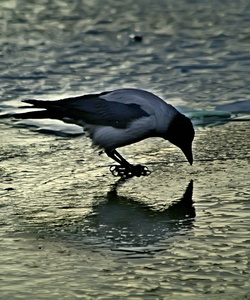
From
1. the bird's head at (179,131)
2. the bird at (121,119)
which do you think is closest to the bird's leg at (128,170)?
the bird at (121,119)

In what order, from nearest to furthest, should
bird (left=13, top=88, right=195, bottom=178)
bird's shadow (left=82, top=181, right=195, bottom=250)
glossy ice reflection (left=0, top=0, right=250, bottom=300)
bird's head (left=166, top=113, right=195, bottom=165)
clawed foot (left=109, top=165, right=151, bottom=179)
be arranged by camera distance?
glossy ice reflection (left=0, top=0, right=250, bottom=300) < bird's shadow (left=82, top=181, right=195, bottom=250) < clawed foot (left=109, top=165, right=151, bottom=179) < bird (left=13, top=88, right=195, bottom=178) < bird's head (left=166, top=113, right=195, bottom=165)

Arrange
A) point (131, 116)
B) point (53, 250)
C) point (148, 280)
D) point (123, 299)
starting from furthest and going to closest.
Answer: point (131, 116), point (53, 250), point (148, 280), point (123, 299)

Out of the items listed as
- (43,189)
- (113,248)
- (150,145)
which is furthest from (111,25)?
(113,248)

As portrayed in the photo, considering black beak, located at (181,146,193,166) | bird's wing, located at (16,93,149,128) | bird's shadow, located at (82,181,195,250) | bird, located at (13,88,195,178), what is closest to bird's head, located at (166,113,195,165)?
bird, located at (13,88,195,178)

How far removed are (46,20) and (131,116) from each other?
6.05 m

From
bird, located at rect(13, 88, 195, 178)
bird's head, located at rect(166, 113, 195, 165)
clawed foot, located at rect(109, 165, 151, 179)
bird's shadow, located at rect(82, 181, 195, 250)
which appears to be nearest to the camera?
bird's shadow, located at rect(82, 181, 195, 250)

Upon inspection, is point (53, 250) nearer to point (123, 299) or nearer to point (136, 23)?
point (123, 299)

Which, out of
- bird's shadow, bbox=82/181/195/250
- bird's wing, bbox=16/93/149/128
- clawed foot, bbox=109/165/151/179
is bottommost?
bird's shadow, bbox=82/181/195/250

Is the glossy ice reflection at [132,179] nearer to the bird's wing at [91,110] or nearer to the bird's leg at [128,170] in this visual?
the bird's leg at [128,170]

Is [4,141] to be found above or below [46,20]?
below

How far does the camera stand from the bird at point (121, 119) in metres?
5.64

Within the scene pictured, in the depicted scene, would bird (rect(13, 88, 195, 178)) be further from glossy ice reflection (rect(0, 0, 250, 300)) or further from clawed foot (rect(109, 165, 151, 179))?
Answer: glossy ice reflection (rect(0, 0, 250, 300))

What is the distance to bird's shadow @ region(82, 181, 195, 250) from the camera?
13.1 ft

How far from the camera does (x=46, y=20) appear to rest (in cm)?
1124
